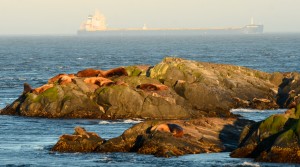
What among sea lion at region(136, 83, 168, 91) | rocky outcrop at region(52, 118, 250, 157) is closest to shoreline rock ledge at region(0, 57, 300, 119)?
sea lion at region(136, 83, 168, 91)

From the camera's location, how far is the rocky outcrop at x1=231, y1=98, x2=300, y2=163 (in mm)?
33375

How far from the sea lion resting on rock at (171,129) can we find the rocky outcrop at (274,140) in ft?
10.00

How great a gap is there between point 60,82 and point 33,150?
17.7 m

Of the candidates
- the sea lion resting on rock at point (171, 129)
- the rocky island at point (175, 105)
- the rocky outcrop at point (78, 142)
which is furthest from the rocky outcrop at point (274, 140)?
the rocky outcrop at point (78, 142)

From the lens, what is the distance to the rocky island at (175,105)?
36.1 metres

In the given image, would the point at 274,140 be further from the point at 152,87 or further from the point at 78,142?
the point at 152,87

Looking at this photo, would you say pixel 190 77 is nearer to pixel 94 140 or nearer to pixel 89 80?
pixel 89 80

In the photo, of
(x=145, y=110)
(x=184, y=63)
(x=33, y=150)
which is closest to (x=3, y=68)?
(x=184, y=63)

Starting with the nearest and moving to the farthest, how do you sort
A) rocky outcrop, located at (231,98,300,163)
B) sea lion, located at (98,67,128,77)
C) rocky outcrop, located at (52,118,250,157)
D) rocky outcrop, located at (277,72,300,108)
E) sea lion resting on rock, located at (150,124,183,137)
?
rocky outcrop, located at (231,98,300,163) < rocky outcrop, located at (52,118,250,157) < sea lion resting on rock, located at (150,124,183,137) < rocky outcrop, located at (277,72,300,108) < sea lion, located at (98,67,128,77)

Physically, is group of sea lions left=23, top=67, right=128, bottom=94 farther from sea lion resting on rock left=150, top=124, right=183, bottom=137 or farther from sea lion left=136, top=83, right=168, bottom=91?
sea lion resting on rock left=150, top=124, right=183, bottom=137

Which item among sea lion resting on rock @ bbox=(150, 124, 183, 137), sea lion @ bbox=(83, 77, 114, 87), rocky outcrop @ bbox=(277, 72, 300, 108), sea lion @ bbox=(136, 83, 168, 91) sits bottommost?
rocky outcrop @ bbox=(277, 72, 300, 108)

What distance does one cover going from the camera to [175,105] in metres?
52.2

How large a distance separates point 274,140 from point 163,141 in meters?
5.30

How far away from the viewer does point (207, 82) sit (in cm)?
5872
